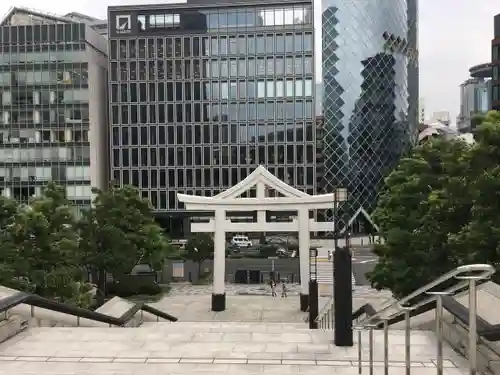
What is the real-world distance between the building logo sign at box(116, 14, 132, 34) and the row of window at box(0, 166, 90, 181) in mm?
16071

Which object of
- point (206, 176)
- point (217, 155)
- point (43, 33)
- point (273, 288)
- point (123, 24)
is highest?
point (123, 24)

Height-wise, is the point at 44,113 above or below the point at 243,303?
above

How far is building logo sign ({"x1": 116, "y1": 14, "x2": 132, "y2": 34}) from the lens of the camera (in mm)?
61188

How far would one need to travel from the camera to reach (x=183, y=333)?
9.85m

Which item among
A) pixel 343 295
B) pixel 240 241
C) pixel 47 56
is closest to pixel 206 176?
pixel 240 241

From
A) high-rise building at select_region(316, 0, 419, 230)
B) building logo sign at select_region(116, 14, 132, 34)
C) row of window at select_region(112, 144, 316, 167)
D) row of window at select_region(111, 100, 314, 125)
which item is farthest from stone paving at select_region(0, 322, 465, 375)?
high-rise building at select_region(316, 0, 419, 230)

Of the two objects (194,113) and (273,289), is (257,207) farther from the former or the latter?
(194,113)

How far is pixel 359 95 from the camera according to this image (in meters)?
67.4

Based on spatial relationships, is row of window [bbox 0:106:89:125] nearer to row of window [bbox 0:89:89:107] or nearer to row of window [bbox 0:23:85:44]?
row of window [bbox 0:89:89:107]

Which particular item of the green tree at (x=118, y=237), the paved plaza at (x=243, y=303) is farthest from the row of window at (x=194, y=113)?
the green tree at (x=118, y=237)

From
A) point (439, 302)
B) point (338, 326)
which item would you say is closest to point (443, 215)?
point (338, 326)

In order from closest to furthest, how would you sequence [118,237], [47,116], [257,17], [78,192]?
[118,237] → [78,192] → [47,116] → [257,17]

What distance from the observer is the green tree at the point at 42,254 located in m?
18.4

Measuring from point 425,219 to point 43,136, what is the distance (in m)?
50.4
